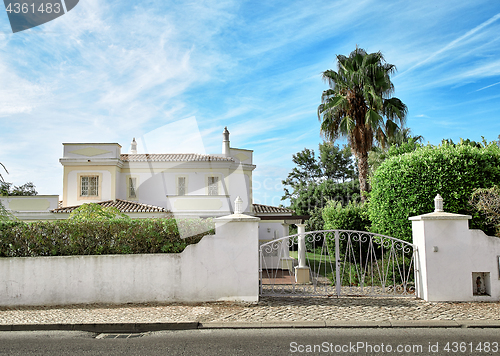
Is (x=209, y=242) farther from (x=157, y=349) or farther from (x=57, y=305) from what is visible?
(x=57, y=305)

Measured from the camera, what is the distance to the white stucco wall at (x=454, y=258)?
330 inches

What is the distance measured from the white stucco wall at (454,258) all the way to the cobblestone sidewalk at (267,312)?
0.27m

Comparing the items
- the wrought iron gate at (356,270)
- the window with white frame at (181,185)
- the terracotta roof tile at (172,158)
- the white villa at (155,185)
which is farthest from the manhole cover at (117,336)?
the terracotta roof tile at (172,158)

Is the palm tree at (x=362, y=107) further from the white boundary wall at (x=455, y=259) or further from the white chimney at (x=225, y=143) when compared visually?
the white boundary wall at (x=455, y=259)

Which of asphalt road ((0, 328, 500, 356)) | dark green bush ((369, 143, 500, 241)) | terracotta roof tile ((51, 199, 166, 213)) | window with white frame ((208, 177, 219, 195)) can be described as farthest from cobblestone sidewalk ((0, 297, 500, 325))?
window with white frame ((208, 177, 219, 195))

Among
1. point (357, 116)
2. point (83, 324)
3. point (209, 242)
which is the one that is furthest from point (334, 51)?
point (83, 324)

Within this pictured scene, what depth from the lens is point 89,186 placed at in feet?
78.3

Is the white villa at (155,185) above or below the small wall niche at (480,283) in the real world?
above

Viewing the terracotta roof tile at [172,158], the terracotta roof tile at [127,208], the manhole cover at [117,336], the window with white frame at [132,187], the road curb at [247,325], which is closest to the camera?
the manhole cover at [117,336]

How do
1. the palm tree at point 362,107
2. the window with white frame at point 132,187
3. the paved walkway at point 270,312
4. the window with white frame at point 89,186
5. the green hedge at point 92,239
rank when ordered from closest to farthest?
the paved walkway at point 270,312, the green hedge at point 92,239, the palm tree at point 362,107, the window with white frame at point 89,186, the window with white frame at point 132,187

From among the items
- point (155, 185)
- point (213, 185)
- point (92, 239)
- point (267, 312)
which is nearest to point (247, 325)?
point (267, 312)

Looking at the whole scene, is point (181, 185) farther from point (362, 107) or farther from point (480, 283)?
point (480, 283)

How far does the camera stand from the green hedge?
873 cm

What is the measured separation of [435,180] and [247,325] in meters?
6.36
